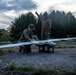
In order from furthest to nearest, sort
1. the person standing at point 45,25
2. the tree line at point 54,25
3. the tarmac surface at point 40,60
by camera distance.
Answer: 1. the tree line at point 54,25
2. the person standing at point 45,25
3. the tarmac surface at point 40,60

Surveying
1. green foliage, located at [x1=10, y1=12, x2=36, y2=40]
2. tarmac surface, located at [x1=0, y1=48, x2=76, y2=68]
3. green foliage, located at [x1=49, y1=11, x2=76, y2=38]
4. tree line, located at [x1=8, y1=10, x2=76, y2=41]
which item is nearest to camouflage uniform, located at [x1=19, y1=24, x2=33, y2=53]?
tarmac surface, located at [x1=0, y1=48, x2=76, y2=68]

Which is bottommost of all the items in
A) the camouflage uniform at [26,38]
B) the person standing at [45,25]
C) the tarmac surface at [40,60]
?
the tarmac surface at [40,60]

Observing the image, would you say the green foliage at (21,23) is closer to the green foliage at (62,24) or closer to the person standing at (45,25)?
the green foliage at (62,24)

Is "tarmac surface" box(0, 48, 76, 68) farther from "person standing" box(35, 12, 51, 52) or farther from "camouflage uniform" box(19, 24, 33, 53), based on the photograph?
"person standing" box(35, 12, 51, 52)

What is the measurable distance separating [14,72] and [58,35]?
5085cm

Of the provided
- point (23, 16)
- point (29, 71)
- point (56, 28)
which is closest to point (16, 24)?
point (23, 16)

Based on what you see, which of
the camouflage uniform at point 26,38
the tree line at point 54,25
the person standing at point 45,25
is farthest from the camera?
the tree line at point 54,25

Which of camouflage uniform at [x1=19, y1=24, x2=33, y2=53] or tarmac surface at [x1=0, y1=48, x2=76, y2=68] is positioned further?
camouflage uniform at [x1=19, y1=24, x2=33, y2=53]

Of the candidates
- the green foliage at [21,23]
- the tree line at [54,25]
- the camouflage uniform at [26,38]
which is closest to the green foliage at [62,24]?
the tree line at [54,25]

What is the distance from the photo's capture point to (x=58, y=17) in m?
66.1

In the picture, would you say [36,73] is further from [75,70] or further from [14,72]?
[75,70]

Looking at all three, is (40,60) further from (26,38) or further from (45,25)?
(45,25)

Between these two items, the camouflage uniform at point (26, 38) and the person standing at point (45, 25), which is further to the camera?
the person standing at point (45, 25)

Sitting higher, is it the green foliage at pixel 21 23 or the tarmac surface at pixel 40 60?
the green foliage at pixel 21 23
